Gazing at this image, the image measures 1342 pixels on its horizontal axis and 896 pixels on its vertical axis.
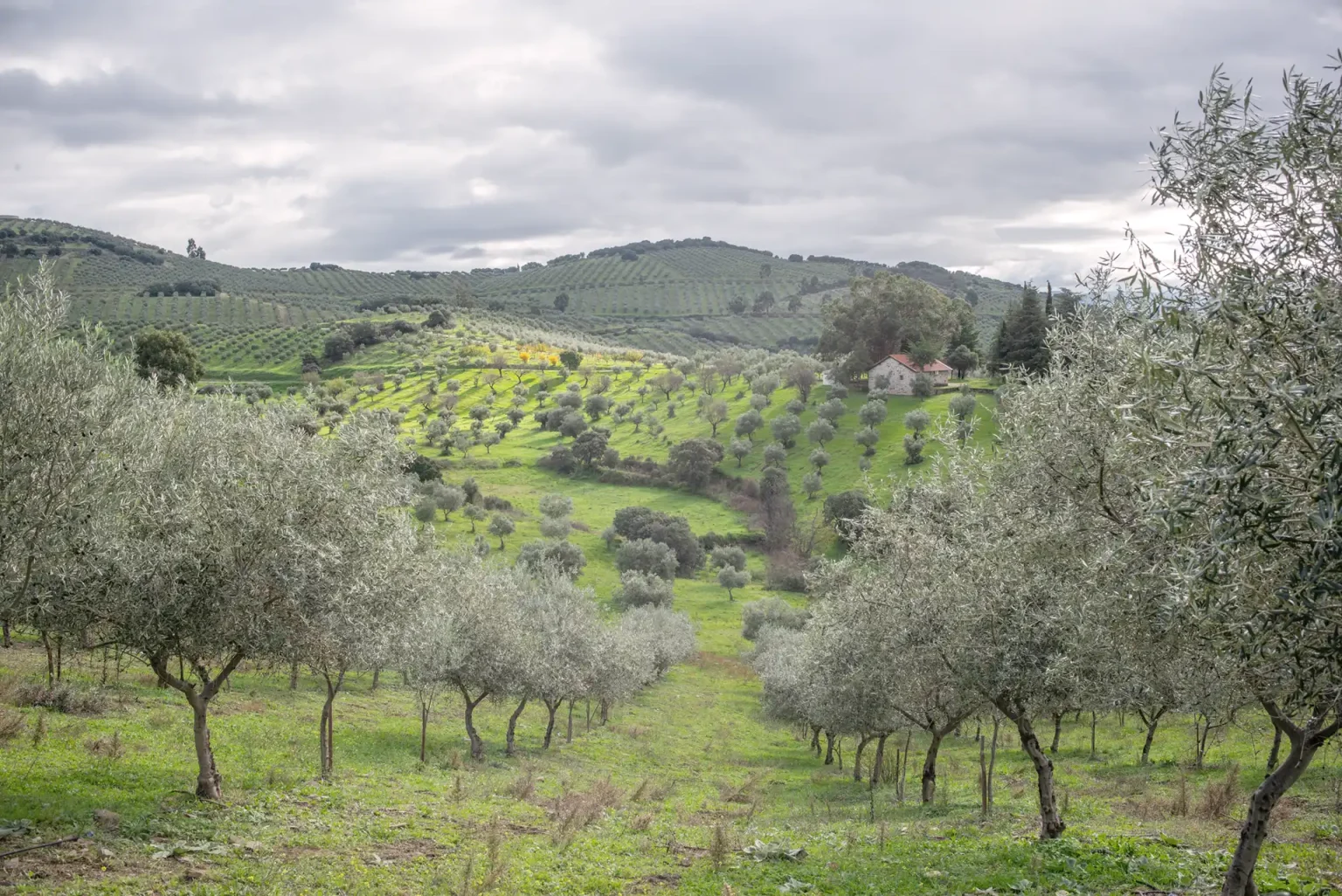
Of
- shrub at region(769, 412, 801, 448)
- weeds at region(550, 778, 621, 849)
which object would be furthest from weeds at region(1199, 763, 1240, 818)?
shrub at region(769, 412, 801, 448)

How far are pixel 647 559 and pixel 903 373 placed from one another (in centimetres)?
5060

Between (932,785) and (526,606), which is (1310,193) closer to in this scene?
(932,785)

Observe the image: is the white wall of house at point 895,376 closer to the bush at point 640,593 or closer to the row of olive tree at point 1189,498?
the bush at point 640,593

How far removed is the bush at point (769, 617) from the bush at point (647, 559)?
12.3 meters

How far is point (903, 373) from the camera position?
11325 cm

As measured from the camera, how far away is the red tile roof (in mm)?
112688

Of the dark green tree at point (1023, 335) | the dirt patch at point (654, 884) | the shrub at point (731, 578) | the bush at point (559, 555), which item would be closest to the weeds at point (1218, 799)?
the dirt patch at point (654, 884)

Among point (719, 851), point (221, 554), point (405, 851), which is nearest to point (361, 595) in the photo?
point (221, 554)

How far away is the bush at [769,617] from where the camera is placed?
233 feet

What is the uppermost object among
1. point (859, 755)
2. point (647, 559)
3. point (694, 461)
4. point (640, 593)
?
point (694, 461)

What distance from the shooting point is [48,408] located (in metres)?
15.2

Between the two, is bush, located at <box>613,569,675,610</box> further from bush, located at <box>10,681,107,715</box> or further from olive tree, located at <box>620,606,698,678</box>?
bush, located at <box>10,681,107,715</box>

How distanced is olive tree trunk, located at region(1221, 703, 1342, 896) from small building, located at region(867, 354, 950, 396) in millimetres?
100640

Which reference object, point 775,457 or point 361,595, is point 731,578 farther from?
point 361,595
